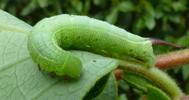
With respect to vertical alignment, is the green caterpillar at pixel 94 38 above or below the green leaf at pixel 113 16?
above

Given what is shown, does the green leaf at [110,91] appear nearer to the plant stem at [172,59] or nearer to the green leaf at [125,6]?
the plant stem at [172,59]

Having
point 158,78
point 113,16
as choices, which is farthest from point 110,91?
point 113,16

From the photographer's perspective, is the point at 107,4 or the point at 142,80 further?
the point at 107,4

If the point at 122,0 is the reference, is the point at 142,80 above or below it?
above

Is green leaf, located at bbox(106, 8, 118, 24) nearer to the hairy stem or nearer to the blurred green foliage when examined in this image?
the blurred green foliage

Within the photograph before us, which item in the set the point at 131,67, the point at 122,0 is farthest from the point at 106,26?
the point at 122,0

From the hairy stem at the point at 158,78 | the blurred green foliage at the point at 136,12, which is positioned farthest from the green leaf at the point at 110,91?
the blurred green foliage at the point at 136,12

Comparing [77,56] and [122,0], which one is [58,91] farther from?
[122,0]
